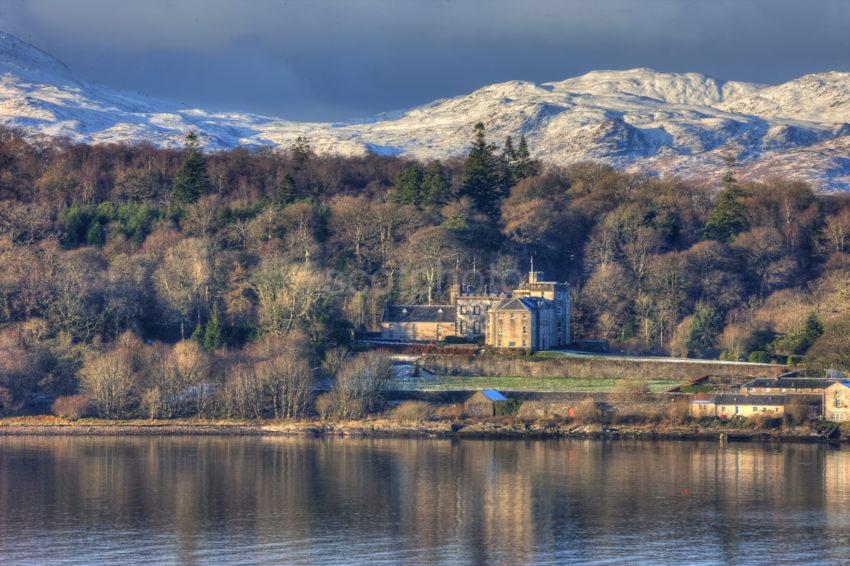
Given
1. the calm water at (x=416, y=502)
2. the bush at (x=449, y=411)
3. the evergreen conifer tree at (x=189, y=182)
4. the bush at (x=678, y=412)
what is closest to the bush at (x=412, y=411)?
the bush at (x=449, y=411)

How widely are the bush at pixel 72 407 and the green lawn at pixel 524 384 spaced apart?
16078 mm

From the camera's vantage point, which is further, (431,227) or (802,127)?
(802,127)

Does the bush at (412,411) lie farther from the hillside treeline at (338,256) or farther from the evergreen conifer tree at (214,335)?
the evergreen conifer tree at (214,335)

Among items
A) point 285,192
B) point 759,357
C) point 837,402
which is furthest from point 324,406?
point 285,192

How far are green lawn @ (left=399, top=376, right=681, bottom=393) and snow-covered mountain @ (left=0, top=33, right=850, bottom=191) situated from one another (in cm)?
6501

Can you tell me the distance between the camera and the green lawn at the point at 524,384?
68.8m

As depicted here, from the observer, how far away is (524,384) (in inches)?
2756

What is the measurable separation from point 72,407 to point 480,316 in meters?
25.0

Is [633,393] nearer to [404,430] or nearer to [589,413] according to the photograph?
[589,413]

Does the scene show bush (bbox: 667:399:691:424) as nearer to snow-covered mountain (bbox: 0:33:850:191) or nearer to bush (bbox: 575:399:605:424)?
bush (bbox: 575:399:605:424)

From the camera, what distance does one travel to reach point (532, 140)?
15762 centimetres

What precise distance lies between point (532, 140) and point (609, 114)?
1167 cm

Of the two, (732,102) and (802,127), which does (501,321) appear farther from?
(732,102)

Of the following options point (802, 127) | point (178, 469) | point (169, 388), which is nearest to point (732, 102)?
point (802, 127)
